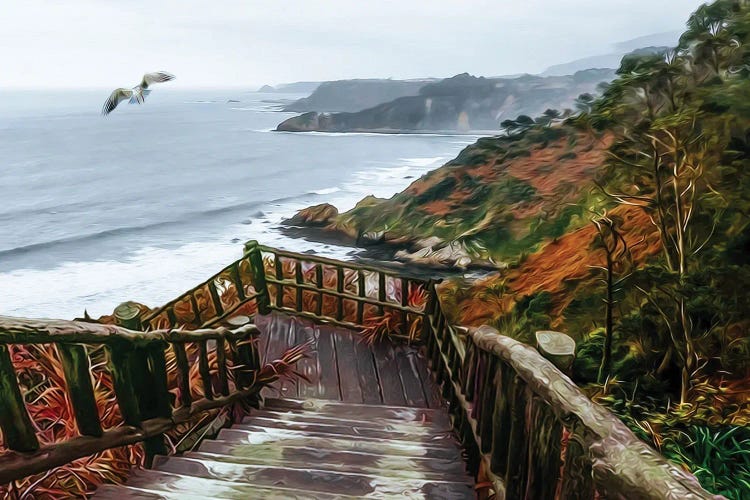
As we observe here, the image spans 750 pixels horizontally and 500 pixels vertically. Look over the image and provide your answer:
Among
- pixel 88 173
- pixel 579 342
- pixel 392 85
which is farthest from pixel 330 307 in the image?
pixel 88 173

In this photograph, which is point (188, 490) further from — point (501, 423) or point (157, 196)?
point (157, 196)

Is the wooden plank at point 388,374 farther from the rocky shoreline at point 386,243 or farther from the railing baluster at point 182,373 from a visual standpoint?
the rocky shoreline at point 386,243

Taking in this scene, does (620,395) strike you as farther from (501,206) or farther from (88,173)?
(88,173)

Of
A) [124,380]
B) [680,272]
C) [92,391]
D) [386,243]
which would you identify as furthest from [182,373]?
[386,243]

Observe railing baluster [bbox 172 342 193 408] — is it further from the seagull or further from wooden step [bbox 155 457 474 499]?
the seagull

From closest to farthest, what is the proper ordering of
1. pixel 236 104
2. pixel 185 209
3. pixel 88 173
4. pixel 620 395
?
pixel 620 395
pixel 185 209
pixel 88 173
pixel 236 104

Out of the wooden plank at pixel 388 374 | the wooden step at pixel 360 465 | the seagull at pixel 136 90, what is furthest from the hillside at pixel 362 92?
the wooden step at pixel 360 465

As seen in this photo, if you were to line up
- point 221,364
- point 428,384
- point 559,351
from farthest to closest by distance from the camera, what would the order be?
1. point 428,384
2. point 221,364
3. point 559,351
